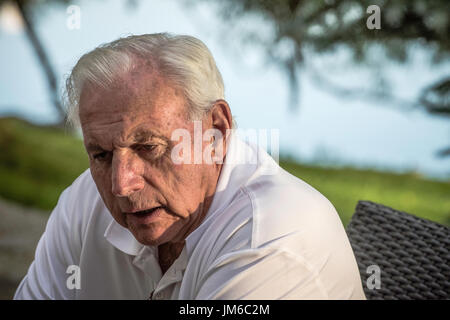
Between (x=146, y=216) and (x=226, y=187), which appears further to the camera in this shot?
(x=226, y=187)

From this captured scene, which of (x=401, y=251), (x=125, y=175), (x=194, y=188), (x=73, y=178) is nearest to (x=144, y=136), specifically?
(x=125, y=175)

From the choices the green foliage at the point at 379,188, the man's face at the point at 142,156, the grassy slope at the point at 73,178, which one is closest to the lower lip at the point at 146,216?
the man's face at the point at 142,156

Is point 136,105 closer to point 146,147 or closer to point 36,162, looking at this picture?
point 146,147

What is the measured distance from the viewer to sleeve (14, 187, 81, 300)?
6.72 feet

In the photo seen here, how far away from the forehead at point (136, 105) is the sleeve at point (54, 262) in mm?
635

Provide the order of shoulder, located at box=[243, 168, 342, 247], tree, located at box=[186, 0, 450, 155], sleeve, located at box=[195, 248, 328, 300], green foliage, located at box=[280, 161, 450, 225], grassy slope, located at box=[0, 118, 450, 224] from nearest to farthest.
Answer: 1. sleeve, located at box=[195, 248, 328, 300]
2. shoulder, located at box=[243, 168, 342, 247]
3. tree, located at box=[186, 0, 450, 155]
4. green foliage, located at box=[280, 161, 450, 225]
5. grassy slope, located at box=[0, 118, 450, 224]

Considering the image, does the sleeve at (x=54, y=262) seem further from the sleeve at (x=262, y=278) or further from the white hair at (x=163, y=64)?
the sleeve at (x=262, y=278)

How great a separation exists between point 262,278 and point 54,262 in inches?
39.0

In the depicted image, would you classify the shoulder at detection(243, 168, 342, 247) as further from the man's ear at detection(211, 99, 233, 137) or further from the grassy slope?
the grassy slope

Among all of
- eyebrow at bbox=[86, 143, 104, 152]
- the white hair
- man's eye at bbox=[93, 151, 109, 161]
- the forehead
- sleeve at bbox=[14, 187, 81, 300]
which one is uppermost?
the white hair

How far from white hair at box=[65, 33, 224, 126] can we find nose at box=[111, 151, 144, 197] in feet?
0.68

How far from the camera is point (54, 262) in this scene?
2.08m

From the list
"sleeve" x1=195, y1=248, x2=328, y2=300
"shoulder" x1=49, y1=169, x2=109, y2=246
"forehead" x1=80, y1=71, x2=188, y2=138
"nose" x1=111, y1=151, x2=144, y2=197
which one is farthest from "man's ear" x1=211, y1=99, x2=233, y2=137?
"shoulder" x1=49, y1=169, x2=109, y2=246
